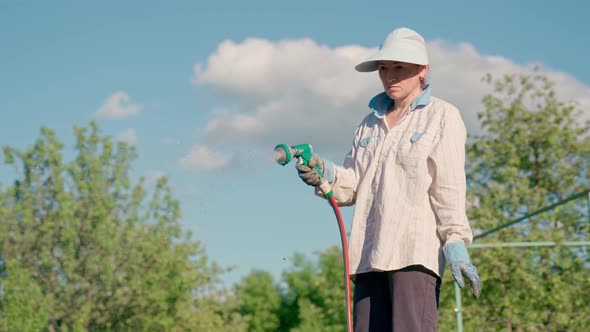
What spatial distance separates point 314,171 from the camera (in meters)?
2.80

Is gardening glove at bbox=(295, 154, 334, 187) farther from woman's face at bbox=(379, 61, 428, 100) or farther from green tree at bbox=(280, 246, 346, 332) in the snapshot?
green tree at bbox=(280, 246, 346, 332)

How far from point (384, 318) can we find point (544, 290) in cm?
1281

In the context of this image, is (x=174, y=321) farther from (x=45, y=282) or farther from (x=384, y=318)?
(x=384, y=318)

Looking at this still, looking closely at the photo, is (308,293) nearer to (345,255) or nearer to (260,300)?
(260,300)

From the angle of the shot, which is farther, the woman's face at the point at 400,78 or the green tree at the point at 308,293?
the green tree at the point at 308,293

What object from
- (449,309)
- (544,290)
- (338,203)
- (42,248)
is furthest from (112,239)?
(338,203)

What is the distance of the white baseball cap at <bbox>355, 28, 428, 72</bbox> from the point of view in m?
2.69

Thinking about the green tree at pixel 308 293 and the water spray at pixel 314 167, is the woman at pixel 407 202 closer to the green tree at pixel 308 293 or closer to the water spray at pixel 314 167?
the water spray at pixel 314 167

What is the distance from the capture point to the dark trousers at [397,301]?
254cm

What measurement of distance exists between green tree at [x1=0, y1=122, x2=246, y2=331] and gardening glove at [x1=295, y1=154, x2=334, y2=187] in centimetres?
1605

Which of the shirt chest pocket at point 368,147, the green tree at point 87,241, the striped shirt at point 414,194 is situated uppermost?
the green tree at point 87,241

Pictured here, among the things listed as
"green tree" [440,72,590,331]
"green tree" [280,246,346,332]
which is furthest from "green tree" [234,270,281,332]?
"green tree" [440,72,590,331]

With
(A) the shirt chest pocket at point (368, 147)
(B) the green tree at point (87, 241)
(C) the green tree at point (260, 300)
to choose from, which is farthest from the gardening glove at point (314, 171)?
(C) the green tree at point (260, 300)

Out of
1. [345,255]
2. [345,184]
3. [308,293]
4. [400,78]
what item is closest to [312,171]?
[345,184]
